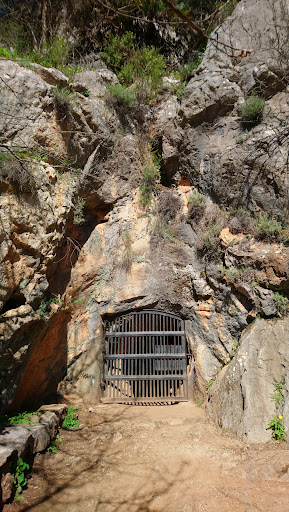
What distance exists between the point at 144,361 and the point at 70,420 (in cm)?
175

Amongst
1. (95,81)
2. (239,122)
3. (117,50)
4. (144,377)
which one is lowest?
(144,377)

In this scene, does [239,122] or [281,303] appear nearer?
[281,303]

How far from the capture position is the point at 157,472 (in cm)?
338

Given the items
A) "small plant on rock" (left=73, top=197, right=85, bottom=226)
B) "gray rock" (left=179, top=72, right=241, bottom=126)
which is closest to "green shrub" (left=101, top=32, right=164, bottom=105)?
"gray rock" (left=179, top=72, right=241, bottom=126)

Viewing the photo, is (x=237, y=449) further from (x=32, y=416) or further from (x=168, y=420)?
(x=32, y=416)

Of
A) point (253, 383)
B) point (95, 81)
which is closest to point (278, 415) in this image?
point (253, 383)

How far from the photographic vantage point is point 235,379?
446cm

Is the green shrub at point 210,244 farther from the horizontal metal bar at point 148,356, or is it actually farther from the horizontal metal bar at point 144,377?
the horizontal metal bar at point 144,377

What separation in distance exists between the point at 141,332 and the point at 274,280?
2.49 meters

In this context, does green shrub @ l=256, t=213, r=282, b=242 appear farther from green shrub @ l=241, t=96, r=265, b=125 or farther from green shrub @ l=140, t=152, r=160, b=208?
green shrub @ l=140, t=152, r=160, b=208

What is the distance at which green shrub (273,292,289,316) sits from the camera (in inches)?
183

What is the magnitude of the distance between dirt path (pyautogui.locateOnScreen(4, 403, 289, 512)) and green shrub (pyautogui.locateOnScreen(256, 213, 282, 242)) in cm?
294

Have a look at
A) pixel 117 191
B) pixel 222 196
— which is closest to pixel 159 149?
pixel 117 191

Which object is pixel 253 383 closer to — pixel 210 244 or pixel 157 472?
pixel 157 472
